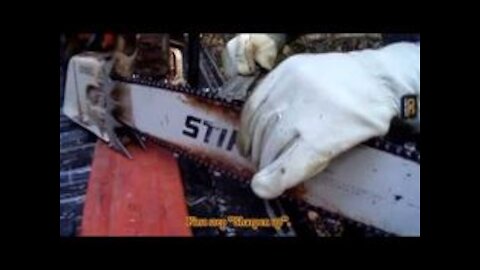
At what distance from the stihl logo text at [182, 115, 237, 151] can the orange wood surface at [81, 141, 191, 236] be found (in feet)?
0.43

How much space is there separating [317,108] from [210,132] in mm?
431

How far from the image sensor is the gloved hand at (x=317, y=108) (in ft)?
10.9

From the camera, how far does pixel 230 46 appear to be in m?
3.46

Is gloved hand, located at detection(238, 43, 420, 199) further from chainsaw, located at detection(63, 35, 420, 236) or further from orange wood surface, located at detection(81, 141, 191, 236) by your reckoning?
orange wood surface, located at detection(81, 141, 191, 236)

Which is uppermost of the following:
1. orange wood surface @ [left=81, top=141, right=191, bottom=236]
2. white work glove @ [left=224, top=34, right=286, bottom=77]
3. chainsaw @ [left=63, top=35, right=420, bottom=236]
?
white work glove @ [left=224, top=34, right=286, bottom=77]

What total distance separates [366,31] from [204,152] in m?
0.76

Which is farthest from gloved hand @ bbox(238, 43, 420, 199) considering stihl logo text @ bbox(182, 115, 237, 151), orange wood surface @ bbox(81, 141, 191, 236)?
orange wood surface @ bbox(81, 141, 191, 236)

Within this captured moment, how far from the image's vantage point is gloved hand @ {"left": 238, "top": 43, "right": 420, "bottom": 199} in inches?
131

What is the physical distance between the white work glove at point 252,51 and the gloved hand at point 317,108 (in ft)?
0.19

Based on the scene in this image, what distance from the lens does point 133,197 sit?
3.53 m

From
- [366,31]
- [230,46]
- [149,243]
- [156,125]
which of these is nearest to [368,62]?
[366,31]

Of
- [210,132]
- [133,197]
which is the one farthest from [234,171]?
[133,197]

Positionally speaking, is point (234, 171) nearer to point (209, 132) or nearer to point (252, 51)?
point (209, 132)
